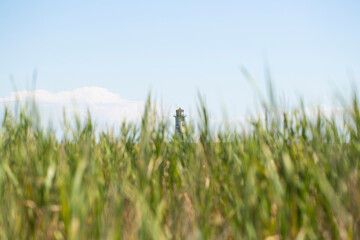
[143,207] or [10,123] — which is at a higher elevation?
[10,123]

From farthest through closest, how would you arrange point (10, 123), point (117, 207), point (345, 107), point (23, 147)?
point (10, 123)
point (345, 107)
point (23, 147)
point (117, 207)

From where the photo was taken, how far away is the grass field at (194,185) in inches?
69.8

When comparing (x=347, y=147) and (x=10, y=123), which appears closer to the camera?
(x=347, y=147)

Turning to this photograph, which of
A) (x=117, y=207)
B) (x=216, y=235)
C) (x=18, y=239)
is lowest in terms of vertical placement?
(x=216, y=235)

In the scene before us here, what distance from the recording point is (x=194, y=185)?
91.6 inches

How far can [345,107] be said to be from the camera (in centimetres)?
256

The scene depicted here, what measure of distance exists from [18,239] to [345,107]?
204 cm

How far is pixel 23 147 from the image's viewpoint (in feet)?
7.82

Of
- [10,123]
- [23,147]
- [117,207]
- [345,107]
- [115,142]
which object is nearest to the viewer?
[117,207]

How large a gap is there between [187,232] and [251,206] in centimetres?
42

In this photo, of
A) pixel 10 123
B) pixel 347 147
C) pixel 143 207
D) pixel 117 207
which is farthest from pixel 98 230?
pixel 10 123

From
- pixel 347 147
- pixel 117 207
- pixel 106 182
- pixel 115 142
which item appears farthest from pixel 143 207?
pixel 347 147

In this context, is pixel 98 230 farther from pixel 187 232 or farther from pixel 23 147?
pixel 23 147

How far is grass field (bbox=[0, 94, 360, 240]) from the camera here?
1773mm
